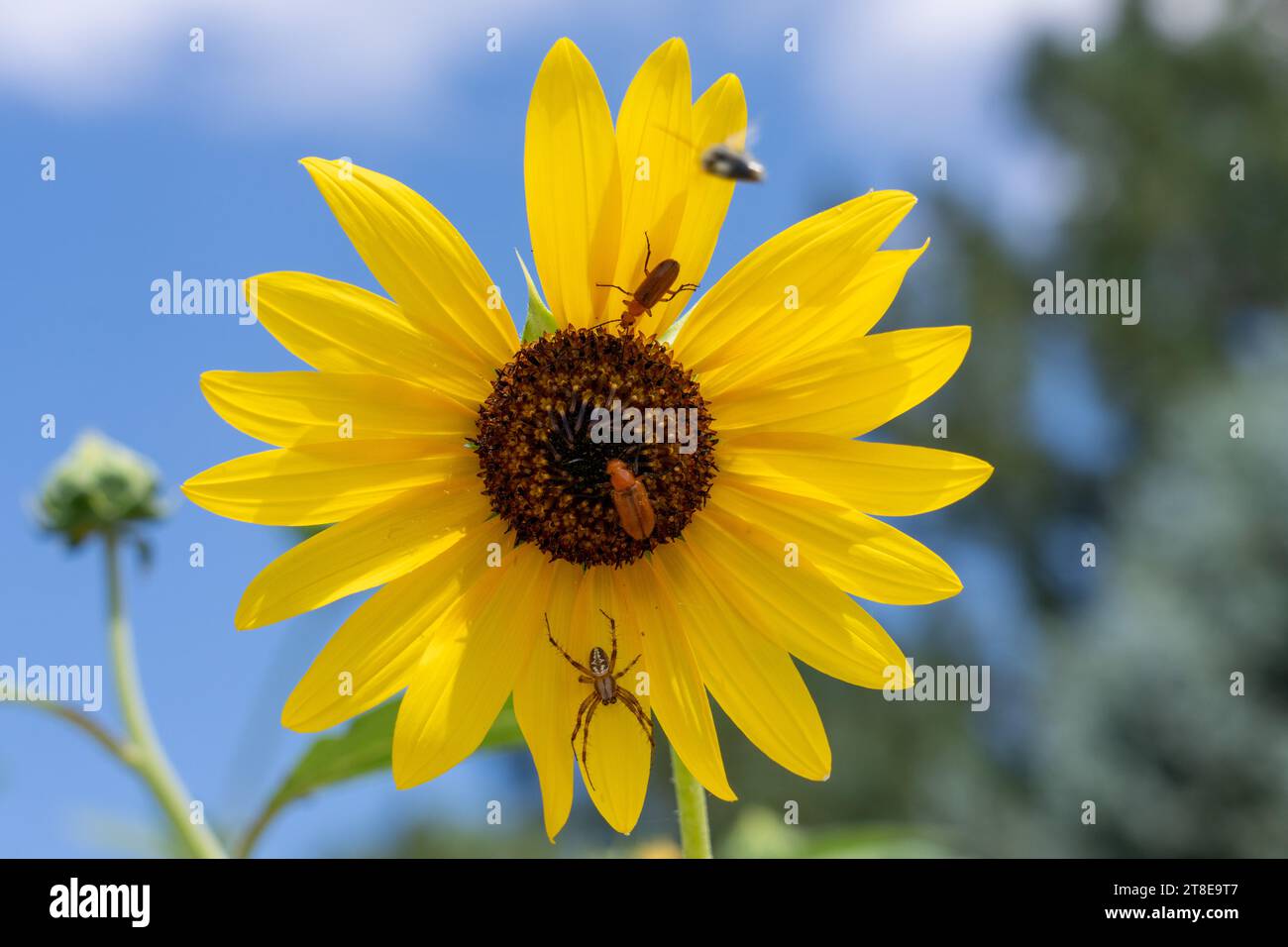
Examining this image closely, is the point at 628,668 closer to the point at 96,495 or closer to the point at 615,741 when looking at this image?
the point at 615,741

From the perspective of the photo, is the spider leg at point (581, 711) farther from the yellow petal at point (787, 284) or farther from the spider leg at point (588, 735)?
the yellow petal at point (787, 284)

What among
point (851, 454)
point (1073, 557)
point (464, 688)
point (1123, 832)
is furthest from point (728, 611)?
point (1073, 557)

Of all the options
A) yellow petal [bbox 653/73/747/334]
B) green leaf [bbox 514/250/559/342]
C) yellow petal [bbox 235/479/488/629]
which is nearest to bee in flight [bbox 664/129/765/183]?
yellow petal [bbox 653/73/747/334]

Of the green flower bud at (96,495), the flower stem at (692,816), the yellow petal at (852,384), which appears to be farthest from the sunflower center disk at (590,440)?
the green flower bud at (96,495)

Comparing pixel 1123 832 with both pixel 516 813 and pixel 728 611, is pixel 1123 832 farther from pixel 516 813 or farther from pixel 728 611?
pixel 728 611

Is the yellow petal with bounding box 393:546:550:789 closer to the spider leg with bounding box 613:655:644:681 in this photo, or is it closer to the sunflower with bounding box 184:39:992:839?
the sunflower with bounding box 184:39:992:839

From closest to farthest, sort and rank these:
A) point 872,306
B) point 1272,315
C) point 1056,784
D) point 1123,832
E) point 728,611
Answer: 1. point 872,306
2. point 728,611
3. point 1123,832
4. point 1056,784
5. point 1272,315
